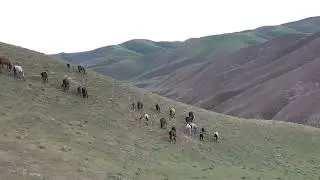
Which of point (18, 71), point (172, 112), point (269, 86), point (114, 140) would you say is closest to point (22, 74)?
point (18, 71)

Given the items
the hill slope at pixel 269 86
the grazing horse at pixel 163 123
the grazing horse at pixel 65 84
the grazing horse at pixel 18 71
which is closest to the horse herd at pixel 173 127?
the grazing horse at pixel 163 123

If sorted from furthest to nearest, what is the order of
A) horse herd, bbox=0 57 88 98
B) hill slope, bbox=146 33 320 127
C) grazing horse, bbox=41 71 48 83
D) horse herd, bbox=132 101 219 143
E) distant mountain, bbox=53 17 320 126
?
distant mountain, bbox=53 17 320 126, hill slope, bbox=146 33 320 127, grazing horse, bbox=41 71 48 83, horse herd, bbox=0 57 88 98, horse herd, bbox=132 101 219 143

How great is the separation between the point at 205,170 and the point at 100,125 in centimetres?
919

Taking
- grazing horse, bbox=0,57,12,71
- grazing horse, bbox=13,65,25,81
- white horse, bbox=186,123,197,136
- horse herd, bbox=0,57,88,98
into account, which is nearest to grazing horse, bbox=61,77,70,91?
horse herd, bbox=0,57,88,98

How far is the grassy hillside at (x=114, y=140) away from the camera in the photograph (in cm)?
3122

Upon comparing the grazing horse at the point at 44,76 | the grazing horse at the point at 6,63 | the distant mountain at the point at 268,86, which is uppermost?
the grazing horse at the point at 6,63

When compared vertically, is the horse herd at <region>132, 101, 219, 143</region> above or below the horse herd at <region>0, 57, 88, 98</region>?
below

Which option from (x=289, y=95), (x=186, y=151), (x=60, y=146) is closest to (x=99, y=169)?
(x=60, y=146)

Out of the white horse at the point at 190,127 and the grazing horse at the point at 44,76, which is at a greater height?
the grazing horse at the point at 44,76

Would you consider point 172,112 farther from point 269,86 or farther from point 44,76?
point 269,86

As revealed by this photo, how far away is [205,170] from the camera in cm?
3756

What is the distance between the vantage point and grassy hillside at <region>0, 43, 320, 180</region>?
3122cm

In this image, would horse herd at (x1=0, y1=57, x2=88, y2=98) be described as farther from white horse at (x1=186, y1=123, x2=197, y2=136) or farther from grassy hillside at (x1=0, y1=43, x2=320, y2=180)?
white horse at (x1=186, y1=123, x2=197, y2=136)

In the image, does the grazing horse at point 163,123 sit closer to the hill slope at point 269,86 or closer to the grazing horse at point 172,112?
the grazing horse at point 172,112
